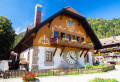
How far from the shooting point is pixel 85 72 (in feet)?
47.4

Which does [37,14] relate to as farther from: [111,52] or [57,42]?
[111,52]

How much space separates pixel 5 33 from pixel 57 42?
15290 millimetres

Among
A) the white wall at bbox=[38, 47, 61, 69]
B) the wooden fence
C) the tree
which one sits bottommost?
the wooden fence

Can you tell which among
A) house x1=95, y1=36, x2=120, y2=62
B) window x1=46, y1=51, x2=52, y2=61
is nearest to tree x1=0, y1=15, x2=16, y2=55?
window x1=46, y1=51, x2=52, y2=61

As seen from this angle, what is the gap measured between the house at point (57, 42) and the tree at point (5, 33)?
4.54 m

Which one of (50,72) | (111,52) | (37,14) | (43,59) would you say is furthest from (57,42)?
(111,52)

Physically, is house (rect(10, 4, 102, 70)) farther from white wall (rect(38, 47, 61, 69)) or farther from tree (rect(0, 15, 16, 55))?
tree (rect(0, 15, 16, 55))

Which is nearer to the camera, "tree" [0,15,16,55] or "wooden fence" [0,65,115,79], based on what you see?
"wooden fence" [0,65,115,79]

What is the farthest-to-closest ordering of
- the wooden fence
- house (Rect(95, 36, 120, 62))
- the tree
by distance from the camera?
house (Rect(95, 36, 120, 62)), the tree, the wooden fence

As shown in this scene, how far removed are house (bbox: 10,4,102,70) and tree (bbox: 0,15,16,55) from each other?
14.9ft

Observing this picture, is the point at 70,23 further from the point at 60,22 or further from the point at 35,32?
the point at 35,32

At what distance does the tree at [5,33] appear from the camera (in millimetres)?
23641

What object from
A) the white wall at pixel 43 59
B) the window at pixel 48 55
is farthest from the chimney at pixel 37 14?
the window at pixel 48 55

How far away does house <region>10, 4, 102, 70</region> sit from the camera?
585 inches
